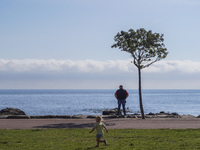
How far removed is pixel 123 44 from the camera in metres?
22.1

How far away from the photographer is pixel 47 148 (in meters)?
11.4

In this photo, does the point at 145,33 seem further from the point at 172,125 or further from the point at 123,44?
the point at 172,125

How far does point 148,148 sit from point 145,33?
39.1ft

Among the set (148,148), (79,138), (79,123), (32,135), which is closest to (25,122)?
(79,123)

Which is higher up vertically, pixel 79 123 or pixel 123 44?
pixel 123 44

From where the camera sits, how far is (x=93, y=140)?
13.1 m

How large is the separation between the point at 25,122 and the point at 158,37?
9361mm

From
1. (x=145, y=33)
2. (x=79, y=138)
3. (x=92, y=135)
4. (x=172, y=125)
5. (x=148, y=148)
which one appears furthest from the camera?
(x=145, y=33)

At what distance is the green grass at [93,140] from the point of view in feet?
37.8

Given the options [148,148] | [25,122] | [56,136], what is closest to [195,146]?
[148,148]

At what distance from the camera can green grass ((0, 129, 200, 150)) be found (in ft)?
37.8

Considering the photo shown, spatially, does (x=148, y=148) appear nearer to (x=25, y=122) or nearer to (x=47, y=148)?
(x=47, y=148)

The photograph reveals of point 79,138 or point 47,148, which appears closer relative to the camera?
point 47,148

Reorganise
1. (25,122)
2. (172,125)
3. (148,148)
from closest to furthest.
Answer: (148,148) < (172,125) < (25,122)
